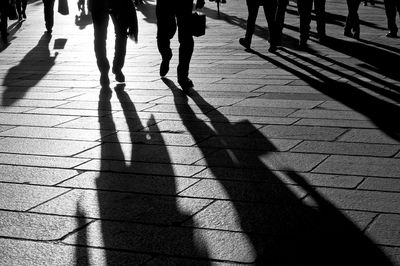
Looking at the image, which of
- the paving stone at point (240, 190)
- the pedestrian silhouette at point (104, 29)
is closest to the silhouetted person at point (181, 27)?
the pedestrian silhouette at point (104, 29)

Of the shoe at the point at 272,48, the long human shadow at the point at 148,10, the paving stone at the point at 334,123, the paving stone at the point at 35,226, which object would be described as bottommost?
the long human shadow at the point at 148,10

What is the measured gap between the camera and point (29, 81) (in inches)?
376

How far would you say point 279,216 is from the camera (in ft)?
14.0

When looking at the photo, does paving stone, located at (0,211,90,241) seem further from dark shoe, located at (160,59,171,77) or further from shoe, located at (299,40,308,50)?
shoe, located at (299,40,308,50)

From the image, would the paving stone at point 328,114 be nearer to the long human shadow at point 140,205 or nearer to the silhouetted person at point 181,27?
the long human shadow at point 140,205

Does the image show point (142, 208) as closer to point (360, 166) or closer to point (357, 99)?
point (360, 166)

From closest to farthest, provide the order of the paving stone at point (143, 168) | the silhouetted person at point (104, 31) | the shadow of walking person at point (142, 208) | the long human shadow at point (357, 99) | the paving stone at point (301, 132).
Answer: the shadow of walking person at point (142, 208)
the paving stone at point (143, 168)
the paving stone at point (301, 132)
the long human shadow at point (357, 99)
the silhouetted person at point (104, 31)

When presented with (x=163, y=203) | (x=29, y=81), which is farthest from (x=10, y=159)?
(x=29, y=81)

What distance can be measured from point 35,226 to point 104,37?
5.16 meters

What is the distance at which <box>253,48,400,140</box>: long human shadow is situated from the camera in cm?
650

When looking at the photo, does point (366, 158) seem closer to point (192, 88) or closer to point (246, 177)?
point (246, 177)

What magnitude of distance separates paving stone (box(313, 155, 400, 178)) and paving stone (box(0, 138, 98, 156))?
174 centimetres

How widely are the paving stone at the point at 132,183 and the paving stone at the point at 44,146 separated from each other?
716mm

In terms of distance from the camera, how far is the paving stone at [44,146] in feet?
19.4
